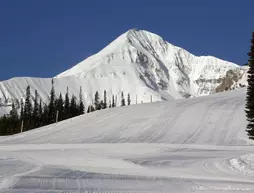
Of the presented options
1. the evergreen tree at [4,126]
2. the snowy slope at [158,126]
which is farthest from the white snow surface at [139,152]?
the evergreen tree at [4,126]

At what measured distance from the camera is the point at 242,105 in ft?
237

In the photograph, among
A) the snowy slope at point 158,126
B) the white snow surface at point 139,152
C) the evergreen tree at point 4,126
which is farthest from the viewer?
the evergreen tree at point 4,126

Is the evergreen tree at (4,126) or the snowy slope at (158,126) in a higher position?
the evergreen tree at (4,126)

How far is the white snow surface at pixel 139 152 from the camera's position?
45.3ft

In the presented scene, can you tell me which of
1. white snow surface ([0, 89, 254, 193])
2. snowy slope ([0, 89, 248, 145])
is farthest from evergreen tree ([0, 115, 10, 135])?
snowy slope ([0, 89, 248, 145])

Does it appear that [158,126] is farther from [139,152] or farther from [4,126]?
[4,126]

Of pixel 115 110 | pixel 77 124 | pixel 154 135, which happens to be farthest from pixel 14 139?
pixel 115 110

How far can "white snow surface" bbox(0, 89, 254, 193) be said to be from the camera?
544 inches

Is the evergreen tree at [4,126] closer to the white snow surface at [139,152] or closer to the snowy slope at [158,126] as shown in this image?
the white snow surface at [139,152]

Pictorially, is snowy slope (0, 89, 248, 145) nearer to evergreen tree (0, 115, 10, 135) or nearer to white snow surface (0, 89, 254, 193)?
white snow surface (0, 89, 254, 193)

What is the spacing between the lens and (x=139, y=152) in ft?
105

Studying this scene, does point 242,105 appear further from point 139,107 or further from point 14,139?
point 14,139

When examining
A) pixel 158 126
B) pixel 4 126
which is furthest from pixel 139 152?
pixel 4 126

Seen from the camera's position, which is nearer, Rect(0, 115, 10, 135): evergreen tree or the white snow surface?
the white snow surface
